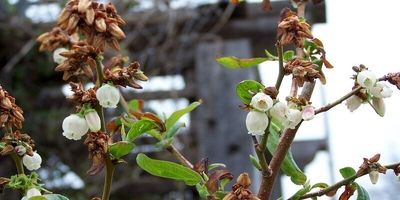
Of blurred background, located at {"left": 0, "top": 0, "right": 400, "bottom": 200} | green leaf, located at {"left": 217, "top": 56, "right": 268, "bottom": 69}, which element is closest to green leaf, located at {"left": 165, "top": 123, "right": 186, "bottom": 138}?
green leaf, located at {"left": 217, "top": 56, "right": 268, "bottom": 69}

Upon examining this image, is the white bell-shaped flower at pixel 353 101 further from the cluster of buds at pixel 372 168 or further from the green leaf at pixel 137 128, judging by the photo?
the green leaf at pixel 137 128

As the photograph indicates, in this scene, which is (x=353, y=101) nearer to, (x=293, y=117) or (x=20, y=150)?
(x=293, y=117)

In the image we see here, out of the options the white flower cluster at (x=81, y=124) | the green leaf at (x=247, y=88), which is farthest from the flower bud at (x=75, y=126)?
the green leaf at (x=247, y=88)

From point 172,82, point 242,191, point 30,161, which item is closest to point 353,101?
point 242,191

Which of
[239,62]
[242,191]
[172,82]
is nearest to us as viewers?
[242,191]

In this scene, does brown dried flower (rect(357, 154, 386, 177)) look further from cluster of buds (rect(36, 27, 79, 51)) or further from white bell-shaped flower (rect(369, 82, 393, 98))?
cluster of buds (rect(36, 27, 79, 51))

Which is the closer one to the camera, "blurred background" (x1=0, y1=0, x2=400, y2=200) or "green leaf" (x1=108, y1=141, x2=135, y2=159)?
"green leaf" (x1=108, y1=141, x2=135, y2=159)
